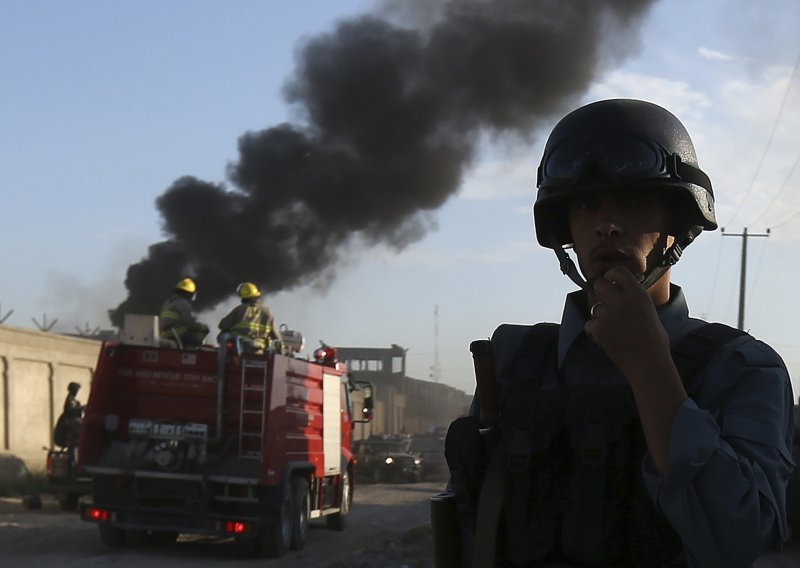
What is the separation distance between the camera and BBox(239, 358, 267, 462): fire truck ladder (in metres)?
13.9

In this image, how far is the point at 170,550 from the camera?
49.0 feet

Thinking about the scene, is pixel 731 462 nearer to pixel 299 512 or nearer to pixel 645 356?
pixel 645 356

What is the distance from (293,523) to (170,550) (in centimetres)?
162

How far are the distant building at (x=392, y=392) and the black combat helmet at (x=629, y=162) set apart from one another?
53.5 m

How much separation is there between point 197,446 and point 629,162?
12299 millimetres

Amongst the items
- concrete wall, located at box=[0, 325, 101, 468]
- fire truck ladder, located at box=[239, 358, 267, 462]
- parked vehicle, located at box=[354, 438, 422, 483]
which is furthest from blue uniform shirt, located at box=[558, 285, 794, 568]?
parked vehicle, located at box=[354, 438, 422, 483]

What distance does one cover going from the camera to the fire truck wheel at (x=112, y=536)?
47.1ft

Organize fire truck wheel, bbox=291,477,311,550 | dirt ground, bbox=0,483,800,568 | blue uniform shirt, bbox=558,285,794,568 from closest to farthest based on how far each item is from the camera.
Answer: blue uniform shirt, bbox=558,285,794,568
dirt ground, bbox=0,483,800,568
fire truck wheel, bbox=291,477,311,550

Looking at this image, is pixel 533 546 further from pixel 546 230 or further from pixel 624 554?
pixel 546 230

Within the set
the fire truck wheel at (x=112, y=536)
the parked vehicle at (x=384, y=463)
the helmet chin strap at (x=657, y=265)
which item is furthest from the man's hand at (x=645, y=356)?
the parked vehicle at (x=384, y=463)

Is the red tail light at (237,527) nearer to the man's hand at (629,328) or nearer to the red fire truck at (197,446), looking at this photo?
the red fire truck at (197,446)

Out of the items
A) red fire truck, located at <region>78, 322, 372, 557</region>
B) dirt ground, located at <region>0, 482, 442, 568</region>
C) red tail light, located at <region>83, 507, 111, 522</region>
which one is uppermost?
red fire truck, located at <region>78, 322, 372, 557</region>

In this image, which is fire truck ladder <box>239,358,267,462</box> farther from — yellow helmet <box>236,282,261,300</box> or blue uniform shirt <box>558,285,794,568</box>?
blue uniform shirt <box>558,285,794,568</box>

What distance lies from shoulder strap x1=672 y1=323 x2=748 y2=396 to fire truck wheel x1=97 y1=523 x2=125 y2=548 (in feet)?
43.1
